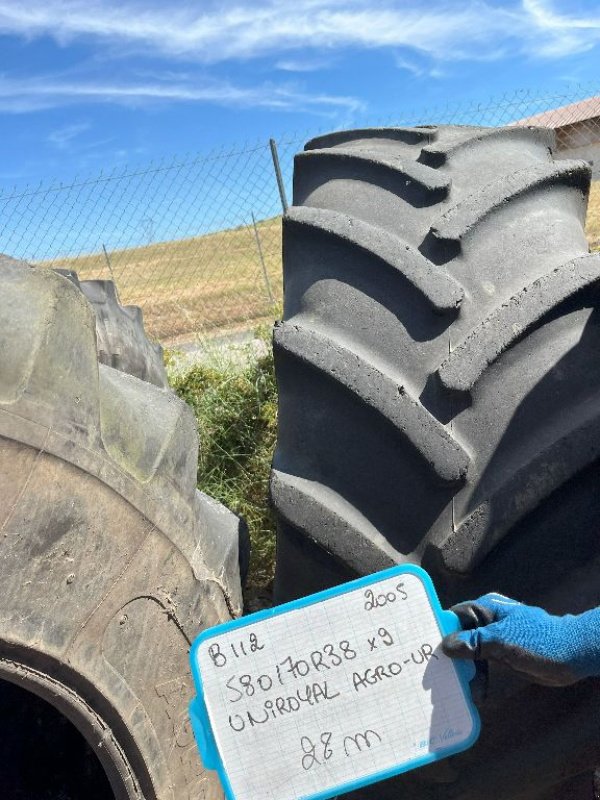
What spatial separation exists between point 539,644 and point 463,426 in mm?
302

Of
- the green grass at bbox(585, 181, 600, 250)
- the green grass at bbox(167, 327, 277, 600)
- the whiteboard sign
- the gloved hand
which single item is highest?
the gloved hand

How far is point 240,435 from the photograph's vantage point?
2.60 metres

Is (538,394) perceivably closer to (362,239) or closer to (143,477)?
(362,239)

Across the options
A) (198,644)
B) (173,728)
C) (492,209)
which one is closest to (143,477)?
(198,644)

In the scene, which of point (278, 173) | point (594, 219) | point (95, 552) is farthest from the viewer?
point (594, 219)

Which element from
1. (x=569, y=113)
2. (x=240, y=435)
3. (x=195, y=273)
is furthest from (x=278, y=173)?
(x=240, y=435)

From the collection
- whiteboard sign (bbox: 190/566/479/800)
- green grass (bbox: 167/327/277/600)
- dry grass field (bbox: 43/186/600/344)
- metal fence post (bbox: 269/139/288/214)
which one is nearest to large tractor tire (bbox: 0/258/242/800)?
whiteboard sign (bbox: 190/566/479/800)

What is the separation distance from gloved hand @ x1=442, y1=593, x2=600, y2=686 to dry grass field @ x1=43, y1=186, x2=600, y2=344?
19.9ft

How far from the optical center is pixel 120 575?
1021mm

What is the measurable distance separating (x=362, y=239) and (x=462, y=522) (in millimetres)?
443

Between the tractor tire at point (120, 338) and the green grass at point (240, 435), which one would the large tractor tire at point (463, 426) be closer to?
the tractor tire at point (120, 338)

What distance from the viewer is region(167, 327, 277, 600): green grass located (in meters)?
2.27

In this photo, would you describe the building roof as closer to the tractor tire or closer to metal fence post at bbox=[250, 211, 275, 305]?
metal fence post at bbox=[250, 211, 275, 305]

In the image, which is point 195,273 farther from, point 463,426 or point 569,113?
point 463,426
